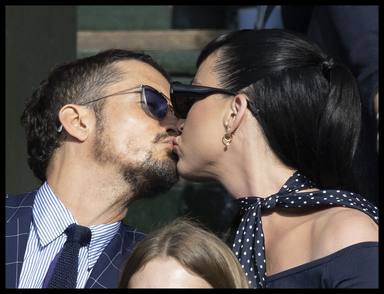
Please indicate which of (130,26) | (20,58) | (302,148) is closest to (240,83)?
(302,148)

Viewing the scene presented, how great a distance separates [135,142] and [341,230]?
0.98m

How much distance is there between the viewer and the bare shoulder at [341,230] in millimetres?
2381

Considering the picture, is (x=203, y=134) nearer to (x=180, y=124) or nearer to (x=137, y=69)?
(x=180, y=124)

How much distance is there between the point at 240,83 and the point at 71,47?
7.43ft

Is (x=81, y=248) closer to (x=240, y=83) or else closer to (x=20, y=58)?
(x=240, y=83)

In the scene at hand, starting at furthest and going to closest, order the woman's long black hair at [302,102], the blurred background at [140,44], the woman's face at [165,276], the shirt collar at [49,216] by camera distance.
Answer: the blurred background at [140,44] < the shirt collar at [49,216] < the woman's long black hair at [302,102] < the woman's face at [165,276]

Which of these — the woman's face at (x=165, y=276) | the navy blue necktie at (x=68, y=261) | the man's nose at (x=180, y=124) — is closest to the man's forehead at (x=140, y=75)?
the man's nose at (x=180, y=124)

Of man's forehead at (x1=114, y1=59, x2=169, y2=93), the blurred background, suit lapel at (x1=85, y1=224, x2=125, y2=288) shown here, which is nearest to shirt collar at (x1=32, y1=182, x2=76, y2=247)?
suit lapel at (x1=85, y1=224, x2=125, y2=288)

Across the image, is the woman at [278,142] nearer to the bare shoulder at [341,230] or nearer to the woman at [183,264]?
the bare shoulder at [341,230]

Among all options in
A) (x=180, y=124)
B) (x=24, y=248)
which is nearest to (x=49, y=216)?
(x=24, y=248)

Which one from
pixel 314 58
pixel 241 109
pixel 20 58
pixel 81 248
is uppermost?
pixel 314 58

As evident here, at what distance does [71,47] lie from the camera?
4836 mm

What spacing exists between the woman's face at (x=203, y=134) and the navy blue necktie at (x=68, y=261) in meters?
0.42
